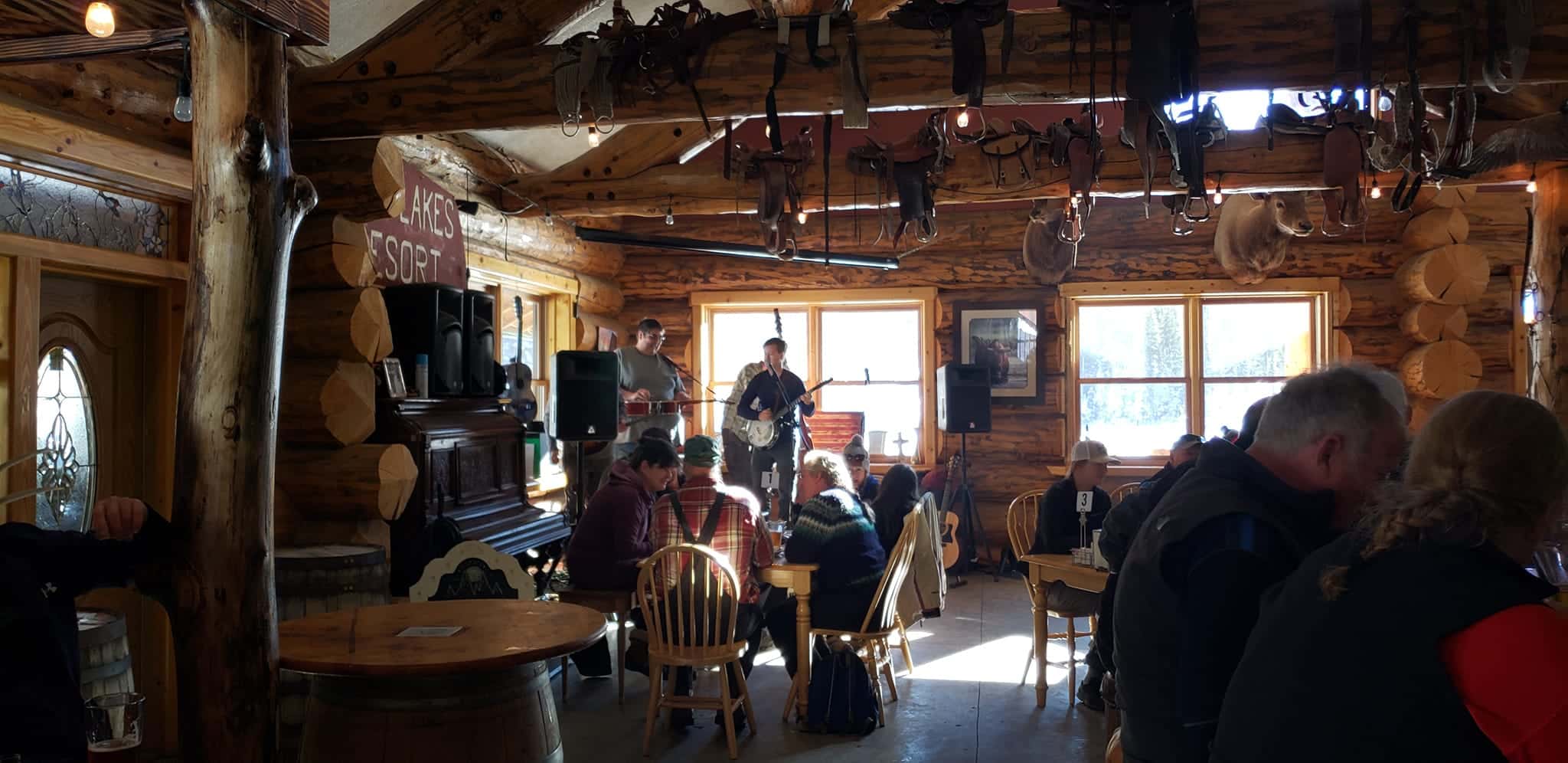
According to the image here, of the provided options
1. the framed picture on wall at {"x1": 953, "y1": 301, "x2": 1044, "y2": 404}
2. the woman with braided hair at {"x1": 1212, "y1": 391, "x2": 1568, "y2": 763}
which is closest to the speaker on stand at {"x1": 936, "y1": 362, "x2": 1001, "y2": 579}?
the framed picture on wall at {"x1": 953, "y1": 301, "x2": 1044, "y2": 404}

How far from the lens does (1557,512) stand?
139 cm

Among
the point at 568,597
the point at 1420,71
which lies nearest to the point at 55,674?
the point at 568,597

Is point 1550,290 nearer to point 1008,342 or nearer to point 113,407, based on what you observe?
point 1008,342

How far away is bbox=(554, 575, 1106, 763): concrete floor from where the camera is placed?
14.1 ft

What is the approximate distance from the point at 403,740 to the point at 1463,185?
27.0ft

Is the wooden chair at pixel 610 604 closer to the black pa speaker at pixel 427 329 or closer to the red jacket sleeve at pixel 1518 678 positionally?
the black pa speaker at pixel 427 329

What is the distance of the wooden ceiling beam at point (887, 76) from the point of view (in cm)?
382

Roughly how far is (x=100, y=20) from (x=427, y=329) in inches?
102

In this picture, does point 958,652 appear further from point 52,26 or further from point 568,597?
point 52,26

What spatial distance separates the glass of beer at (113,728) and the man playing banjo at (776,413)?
20.0ft

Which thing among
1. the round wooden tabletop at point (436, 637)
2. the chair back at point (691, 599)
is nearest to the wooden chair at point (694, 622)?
the chair back at point (691, 599)

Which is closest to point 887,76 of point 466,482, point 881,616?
point 881,616

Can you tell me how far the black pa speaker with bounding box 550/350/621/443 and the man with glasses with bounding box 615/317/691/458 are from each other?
1021 mm

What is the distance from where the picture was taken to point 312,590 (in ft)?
13.0
